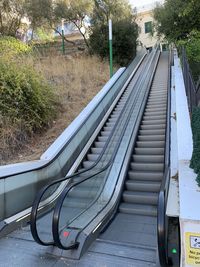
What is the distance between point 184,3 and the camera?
1276cm

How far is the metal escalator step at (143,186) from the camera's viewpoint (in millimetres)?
5840

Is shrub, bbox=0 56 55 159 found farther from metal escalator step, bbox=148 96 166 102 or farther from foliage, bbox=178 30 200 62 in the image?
foliage, bbox=178 30 200 62

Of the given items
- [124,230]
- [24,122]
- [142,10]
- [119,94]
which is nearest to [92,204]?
[124,230]

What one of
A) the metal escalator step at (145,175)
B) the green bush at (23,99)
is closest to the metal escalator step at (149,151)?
the metal escalator step at (145,175)

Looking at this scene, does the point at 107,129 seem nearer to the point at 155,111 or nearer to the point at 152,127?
the point at 152,127

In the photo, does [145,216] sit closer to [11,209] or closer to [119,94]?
[11,209]

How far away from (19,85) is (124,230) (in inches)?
185

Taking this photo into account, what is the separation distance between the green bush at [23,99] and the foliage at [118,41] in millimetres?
9095

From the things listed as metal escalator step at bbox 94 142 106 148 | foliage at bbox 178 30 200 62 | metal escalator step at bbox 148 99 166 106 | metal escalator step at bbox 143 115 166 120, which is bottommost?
metal escalator step at bbox 94 142 106 148

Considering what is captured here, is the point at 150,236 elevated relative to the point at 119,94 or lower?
lower

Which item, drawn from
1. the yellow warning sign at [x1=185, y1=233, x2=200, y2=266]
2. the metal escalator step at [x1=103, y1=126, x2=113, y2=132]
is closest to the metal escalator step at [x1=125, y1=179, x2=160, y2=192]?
the metal escalator step at [x1=103, y1=126, x2=113, y2=132]

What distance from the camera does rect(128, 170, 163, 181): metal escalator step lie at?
6124 millimetres

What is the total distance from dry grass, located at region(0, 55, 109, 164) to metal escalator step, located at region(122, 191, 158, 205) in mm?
2132

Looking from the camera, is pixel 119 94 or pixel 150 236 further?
pixel 119 94
